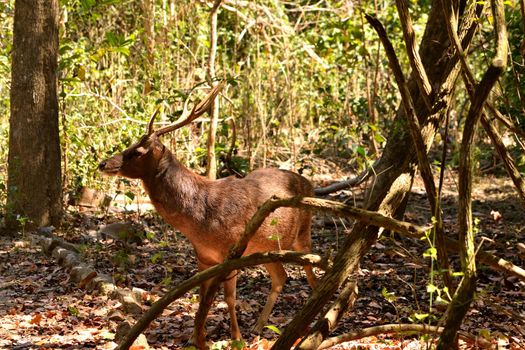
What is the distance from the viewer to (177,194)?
644 centimetres

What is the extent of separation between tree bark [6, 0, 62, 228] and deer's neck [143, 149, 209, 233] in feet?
11.9

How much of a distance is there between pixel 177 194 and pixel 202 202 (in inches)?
8.2

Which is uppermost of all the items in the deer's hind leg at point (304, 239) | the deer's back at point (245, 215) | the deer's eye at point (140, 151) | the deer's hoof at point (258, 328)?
the deer's eye at point (140, 151)

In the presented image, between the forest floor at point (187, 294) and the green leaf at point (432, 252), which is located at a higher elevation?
the green leaf at point (432, 252)

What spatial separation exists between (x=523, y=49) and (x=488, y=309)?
2742 millimetres

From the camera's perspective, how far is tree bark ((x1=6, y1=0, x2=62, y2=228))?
9.66 meters

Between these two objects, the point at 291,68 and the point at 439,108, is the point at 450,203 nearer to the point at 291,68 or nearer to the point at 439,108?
the point at 291,68

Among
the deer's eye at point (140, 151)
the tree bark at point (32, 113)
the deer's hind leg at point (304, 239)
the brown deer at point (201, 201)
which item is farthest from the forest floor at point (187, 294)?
the deer's eye at point (140, 151)

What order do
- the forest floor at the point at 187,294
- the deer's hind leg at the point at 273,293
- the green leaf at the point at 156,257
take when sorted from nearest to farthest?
1. the forest floor at the point at 187,294
2. the deer's hind leg at the point at 273,293
3. the green leaf at the point at 156,257

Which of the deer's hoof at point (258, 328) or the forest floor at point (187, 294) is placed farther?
the deer's hoof at point (258, 328)

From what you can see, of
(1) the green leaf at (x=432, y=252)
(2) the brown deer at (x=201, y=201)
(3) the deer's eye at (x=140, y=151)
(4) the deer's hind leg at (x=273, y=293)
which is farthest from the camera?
(4) the deer's hind leg at (x=273, y=293)

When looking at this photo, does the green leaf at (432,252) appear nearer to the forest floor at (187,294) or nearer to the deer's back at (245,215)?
the forest floor at (187,294)

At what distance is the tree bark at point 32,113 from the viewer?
966 centimetres

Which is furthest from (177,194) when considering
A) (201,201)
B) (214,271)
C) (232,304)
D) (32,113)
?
(32,113)
